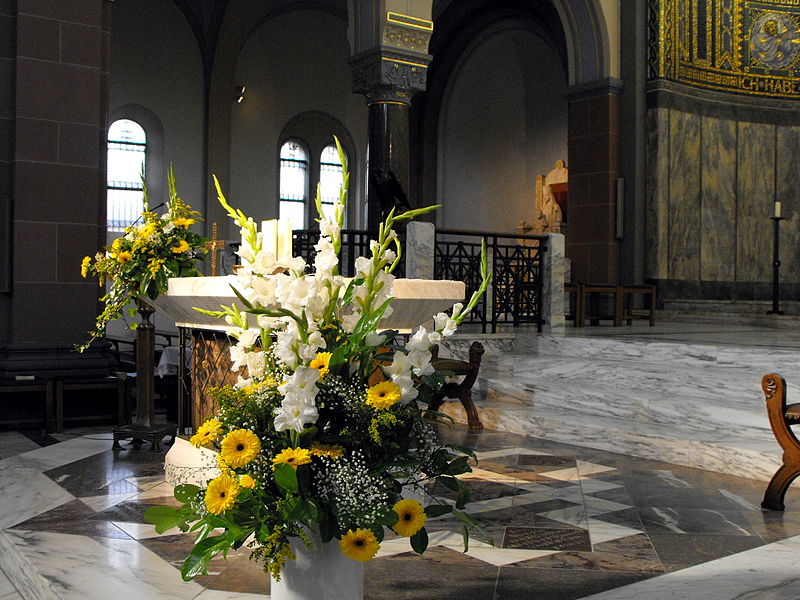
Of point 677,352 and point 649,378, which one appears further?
point 677,352

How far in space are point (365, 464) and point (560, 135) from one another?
16.4 meters

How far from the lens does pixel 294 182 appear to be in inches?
733

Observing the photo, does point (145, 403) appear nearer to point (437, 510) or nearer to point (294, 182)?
point (437, 510)

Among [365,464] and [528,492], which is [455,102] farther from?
[365,464]

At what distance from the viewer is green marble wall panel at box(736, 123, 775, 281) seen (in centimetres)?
1372

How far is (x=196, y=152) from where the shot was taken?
16891 millimetres

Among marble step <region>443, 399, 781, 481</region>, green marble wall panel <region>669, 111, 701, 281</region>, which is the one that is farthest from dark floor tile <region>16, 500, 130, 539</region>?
green marble wall panel <region>669, 111, 701, 281</region>

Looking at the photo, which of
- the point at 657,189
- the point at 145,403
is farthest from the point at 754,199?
the point at 145,403

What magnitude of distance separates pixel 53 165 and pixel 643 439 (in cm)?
514

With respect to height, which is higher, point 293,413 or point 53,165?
point 53,165

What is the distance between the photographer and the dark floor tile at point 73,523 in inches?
149

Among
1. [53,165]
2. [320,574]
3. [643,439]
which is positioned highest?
[53,165]

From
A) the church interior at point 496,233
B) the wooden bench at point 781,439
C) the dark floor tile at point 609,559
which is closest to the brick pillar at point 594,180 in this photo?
the church interior at point 496,233

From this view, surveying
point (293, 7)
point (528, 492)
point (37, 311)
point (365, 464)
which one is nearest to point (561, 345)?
point (528, 492)
